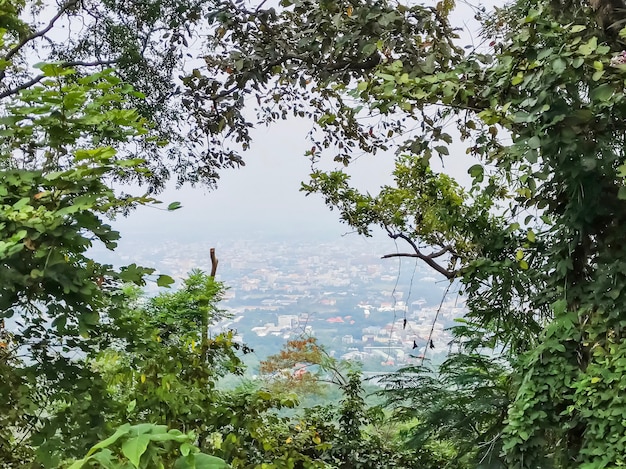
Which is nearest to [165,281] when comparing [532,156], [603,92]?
[532,156]

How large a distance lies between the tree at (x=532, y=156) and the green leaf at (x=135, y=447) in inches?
31.2

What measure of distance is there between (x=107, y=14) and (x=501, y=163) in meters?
1.66

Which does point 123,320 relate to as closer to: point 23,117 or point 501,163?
point 23,117

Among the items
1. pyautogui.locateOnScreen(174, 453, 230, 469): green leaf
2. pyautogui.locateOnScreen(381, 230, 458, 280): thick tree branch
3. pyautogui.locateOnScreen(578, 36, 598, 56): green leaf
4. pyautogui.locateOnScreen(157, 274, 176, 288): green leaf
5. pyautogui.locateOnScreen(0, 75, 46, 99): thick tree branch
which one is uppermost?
pyautogui.locateOnScreen(0, 75, 46, 99): thick tree branch

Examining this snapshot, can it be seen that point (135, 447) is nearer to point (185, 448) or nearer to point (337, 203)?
point (185, 448)

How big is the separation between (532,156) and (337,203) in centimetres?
118

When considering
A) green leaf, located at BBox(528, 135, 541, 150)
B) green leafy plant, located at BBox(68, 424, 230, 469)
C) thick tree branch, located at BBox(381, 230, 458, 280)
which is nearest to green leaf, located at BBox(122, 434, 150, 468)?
green leafy plant, located at BBox(68, 424, 230, 469)

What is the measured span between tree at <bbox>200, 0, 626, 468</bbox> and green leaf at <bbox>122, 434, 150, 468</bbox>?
793 millimetres

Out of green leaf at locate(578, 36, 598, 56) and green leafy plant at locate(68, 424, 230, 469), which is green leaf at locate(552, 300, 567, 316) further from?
green leafy plant at locate(68, 424, 230, 469)

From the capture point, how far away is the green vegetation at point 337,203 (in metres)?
0.74

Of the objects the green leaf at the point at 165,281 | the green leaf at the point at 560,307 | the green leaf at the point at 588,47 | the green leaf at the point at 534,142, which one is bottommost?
the green leaf at the point at 165,281

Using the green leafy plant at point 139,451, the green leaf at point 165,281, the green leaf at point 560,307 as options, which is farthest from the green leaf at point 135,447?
the green leaf at point 560,307

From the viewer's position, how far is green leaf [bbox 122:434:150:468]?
0.35m

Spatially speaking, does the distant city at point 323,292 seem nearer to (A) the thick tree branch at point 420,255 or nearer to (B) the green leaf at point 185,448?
(A) the thick tree branch at point 420,255
